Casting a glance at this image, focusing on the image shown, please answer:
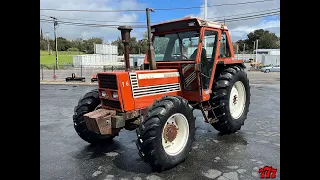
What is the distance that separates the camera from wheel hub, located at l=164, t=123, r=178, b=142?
400cm

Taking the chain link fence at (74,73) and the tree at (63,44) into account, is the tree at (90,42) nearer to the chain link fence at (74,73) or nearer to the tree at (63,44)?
the tree at (63,44)

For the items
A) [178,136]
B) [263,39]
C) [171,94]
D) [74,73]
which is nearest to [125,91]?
[171,94]

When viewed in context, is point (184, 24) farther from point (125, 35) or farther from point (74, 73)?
point (74, 73)

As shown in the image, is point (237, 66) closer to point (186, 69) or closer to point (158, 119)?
point (186, 69)

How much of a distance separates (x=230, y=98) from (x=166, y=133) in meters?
2.34

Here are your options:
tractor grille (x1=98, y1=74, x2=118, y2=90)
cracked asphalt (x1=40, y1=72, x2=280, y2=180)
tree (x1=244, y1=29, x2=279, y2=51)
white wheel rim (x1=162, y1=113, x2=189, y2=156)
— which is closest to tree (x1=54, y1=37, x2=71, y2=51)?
tree (x1=244, y1=29, x2=279, y2=51)

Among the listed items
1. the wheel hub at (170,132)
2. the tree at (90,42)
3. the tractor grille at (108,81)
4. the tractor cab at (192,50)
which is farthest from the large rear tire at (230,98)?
the tree at (90,42)

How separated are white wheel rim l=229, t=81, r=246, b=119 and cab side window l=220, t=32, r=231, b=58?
789mm

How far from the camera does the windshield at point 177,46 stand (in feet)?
16.2

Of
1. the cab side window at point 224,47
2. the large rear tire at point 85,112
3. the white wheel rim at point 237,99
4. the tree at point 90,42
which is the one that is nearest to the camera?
the large rear tire at point 85,112

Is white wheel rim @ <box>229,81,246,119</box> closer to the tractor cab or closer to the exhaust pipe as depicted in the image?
the tractor cab

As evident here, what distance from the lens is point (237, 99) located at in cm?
602

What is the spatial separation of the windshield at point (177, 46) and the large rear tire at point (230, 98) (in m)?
0.96
